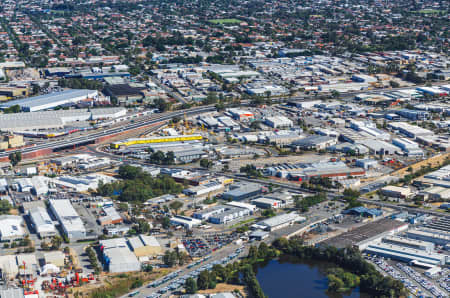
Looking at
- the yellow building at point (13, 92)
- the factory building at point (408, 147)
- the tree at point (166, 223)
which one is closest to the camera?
the tree at point (166, 223)

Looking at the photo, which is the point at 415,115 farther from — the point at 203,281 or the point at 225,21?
the point at 225,21

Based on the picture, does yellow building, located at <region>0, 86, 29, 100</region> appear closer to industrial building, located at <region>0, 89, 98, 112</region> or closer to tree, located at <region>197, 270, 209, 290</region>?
industrial building, located at <region>0, 89, 98, 112</region>

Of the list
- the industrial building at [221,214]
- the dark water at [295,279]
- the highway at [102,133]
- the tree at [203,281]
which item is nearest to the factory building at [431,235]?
the dark water at [295,279]

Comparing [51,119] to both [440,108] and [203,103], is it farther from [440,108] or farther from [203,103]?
[440,108]

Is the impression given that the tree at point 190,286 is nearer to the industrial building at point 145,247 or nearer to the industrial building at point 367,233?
the industrial building at point 145,247

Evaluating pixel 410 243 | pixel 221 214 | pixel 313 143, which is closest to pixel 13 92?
pixel 313 143

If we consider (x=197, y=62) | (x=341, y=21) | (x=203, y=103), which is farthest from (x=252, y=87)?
(x=341, y=21)
